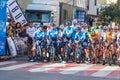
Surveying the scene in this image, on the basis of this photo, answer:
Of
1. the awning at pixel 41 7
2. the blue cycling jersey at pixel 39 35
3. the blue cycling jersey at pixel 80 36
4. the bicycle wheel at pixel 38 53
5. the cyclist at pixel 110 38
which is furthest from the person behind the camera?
the awning at pixel 41 7

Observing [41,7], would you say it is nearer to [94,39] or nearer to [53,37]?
[53,37]

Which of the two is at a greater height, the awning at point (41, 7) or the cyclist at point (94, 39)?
the awning at point (41, 7)

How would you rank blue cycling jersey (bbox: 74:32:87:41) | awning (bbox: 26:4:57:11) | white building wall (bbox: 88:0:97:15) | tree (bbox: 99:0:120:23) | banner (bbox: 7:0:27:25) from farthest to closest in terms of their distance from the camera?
white building wall (bbox: 88:0:97:15), tree (bbox: 99:0:120:23), awning (bbox: 26:4:57:11), banner (bbox: 7:0:27:25), blue cycling jersey (bbox: 74:32:87:41)

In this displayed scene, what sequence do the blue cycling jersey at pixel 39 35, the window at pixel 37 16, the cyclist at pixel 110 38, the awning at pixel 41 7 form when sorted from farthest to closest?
the awning at pixel 41 7 → the window at pixel 37 16 → the blue cycling jersey at pixel 39 35 → the cyclist at pixel 110 38

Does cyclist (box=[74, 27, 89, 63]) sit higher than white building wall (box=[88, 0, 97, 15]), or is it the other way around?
white building wall (box=[88, 0, 97, 15])

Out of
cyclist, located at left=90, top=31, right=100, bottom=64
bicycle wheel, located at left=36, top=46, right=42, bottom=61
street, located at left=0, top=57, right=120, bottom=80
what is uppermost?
cyclist, located at left=90, top=31, right=100, bottom=64

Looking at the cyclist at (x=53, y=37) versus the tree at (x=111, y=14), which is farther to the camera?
the tree at (x=111, y=14)

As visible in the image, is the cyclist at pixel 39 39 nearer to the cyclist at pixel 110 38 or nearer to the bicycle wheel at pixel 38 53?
the bicycle wheel at pixel 38 53

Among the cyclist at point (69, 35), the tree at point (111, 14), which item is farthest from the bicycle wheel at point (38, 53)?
the tree at point (111, 14)

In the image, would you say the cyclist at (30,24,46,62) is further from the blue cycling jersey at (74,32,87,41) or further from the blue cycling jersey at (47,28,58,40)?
the blue cycling jersey at (74,32,87,41)

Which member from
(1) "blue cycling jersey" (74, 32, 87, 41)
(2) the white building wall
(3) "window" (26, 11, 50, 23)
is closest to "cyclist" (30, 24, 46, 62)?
(1) "blue cycling jersey" (74, 32, 87, 41)

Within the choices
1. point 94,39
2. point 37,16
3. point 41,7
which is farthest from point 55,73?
point 41,7

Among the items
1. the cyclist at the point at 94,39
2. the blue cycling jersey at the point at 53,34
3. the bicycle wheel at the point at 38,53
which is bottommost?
the bicycle wheel at the point at 38,53

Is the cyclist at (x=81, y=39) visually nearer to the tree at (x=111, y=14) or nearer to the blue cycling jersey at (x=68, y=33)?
the blue cycling jersey at (x=68, y=33)
